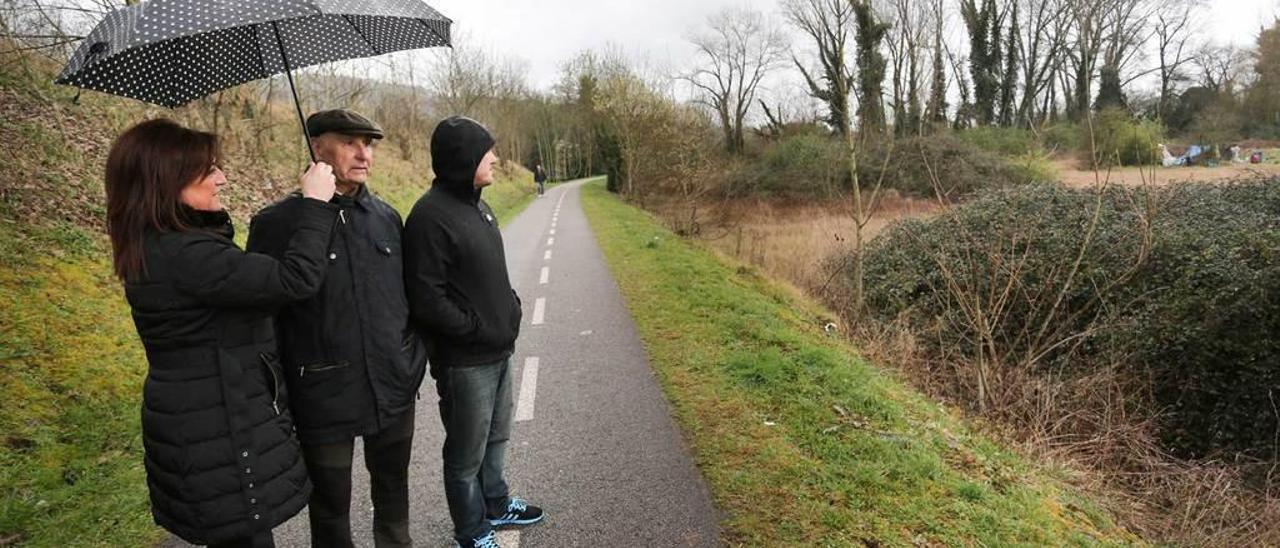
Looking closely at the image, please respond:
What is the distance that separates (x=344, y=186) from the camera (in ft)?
7.95

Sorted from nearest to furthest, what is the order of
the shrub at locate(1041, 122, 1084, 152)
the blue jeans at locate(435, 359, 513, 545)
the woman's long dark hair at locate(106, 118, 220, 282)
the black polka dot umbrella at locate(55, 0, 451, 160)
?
the woman's long dark hair at locate(106, 118, 220, 282), the black polka dot umbrella at locate(55, 0, 451, 160), the blue jeans at locate(435, 359, 513, 545), the shrub at locate(1041, 122, 1084, 152)

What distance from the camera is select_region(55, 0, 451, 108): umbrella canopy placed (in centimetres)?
200

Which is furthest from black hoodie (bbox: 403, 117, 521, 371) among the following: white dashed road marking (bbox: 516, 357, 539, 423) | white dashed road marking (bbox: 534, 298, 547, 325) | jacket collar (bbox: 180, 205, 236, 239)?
white dashed road marking (bbox: 534, 298, 547, 325)

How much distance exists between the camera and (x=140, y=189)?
1.88 metres

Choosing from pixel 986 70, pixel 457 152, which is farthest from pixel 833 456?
pixel 986 70

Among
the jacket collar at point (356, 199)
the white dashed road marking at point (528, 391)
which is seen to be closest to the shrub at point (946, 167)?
the white dashed road marking at point (528, 391)

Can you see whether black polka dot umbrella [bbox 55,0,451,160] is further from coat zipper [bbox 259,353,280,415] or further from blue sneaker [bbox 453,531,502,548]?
blue sneaker [bbox 453,531,502,548]

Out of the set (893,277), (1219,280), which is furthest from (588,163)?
(1219,280)

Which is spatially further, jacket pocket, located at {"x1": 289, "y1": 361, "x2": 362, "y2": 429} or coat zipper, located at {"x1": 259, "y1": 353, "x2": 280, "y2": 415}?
jacket pocket, located at {"x1": 289, "y1": 361, "x2": 362, "y2": 429}

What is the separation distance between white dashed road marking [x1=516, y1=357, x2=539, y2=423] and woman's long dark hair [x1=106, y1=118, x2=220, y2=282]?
11.1 ft

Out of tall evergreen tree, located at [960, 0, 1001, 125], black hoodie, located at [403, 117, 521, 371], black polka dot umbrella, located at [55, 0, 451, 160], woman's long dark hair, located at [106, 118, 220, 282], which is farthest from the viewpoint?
tall evergreen tree, located at [960, 0, 1001, 125]

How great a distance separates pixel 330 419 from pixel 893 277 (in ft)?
32.0

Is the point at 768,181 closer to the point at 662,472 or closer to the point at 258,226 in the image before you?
the point at 662,472

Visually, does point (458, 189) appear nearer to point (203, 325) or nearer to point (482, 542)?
point (203, 325)
